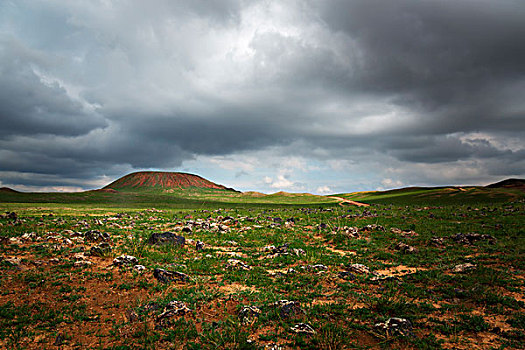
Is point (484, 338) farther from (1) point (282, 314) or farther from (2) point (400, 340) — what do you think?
(1) point (282, 314)

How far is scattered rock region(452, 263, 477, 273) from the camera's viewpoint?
13.5 metres

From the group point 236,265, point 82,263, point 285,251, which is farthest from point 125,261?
point 285,251

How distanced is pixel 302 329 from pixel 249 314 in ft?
6.96

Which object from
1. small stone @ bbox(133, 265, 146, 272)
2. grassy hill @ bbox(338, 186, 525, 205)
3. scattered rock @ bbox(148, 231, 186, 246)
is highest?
grassy hill @ bbox(338, 186, 525, 205)

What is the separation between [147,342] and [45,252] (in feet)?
43.5

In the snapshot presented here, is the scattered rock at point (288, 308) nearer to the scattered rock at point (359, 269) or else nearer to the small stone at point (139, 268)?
the scattered rock at point (359, 269)

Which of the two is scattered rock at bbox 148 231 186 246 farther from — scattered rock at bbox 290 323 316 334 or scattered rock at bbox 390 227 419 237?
scattered rock at bbox 390 227 419 237

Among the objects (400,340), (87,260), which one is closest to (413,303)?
(400,340)

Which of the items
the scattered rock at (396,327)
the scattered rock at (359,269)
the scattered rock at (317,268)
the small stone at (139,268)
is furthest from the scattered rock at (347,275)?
the small stone at (139,268)

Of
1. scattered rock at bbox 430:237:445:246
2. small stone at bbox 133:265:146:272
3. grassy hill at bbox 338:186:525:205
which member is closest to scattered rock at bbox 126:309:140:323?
small stone at bbox 133:265:146:272

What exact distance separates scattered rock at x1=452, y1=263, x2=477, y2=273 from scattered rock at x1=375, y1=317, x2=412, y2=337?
26.6 feet

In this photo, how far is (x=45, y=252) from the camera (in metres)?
15.6

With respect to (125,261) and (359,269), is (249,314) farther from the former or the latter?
(125,261)

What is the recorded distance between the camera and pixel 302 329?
795 centimetres
